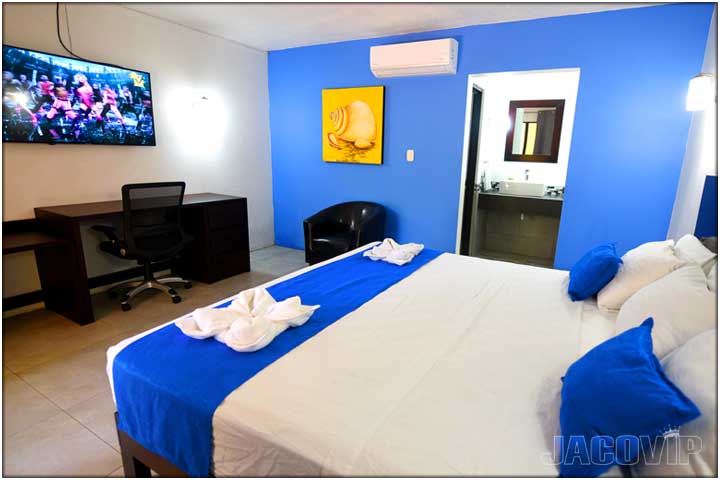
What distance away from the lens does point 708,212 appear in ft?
5.82

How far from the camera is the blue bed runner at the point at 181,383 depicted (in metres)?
1.13

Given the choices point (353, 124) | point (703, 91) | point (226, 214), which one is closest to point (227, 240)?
point (226, 214)

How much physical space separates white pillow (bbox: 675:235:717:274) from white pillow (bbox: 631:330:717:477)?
699mm

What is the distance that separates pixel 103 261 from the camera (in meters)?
3.40

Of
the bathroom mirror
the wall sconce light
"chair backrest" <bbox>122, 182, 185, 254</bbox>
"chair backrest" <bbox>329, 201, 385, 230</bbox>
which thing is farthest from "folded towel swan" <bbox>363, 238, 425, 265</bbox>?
the bathroom mirror

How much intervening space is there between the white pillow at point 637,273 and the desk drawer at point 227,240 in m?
3.25

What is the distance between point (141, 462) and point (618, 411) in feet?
5.24

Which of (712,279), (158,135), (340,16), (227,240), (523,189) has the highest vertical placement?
(340,16)

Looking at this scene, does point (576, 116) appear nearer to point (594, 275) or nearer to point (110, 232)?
point (594, 275)

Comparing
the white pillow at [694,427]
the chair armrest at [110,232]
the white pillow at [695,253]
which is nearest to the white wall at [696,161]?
the white pillow at [695,253]

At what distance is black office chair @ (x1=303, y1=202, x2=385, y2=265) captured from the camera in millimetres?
3688

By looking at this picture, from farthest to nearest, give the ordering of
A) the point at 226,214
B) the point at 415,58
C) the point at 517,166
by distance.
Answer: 1. the point at 517,166
2. the point at 226,214
3. the point at 415,58

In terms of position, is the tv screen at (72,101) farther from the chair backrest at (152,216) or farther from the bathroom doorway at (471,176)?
the bathroom doorway at (471,176)

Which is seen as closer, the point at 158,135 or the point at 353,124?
the point at 158,135
